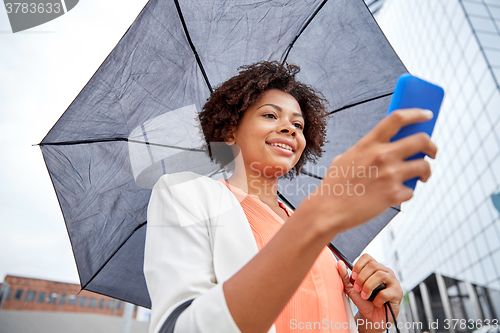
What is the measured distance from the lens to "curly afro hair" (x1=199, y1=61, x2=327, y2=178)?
1885 millimetres

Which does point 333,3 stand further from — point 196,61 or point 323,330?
point 323,330

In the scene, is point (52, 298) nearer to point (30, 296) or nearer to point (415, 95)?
point (30, 296)

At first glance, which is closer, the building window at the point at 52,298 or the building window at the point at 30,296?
the building window at the point at 30,296

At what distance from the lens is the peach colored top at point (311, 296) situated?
3.56 feet

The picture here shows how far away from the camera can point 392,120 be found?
52 cm

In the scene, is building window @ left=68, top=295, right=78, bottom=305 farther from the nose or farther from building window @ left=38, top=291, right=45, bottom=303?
the nose

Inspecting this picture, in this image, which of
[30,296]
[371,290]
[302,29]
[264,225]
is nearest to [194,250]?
[264,225]

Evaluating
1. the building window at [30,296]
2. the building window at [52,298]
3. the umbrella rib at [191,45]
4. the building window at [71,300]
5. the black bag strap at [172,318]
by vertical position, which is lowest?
the black bag strap at [172,318]

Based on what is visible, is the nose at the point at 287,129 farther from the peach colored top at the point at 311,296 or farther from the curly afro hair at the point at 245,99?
the peach colored top at the point at 311,296

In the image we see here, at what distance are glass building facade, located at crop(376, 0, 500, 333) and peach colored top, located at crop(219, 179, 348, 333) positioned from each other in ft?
64.7

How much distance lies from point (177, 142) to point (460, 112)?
2495cm

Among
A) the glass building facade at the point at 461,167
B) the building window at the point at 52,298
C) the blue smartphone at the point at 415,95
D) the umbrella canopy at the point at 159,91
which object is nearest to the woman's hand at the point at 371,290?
the blue smartphone at the point at 415,95

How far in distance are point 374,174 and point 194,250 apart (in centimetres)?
57

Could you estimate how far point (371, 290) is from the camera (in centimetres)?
126
